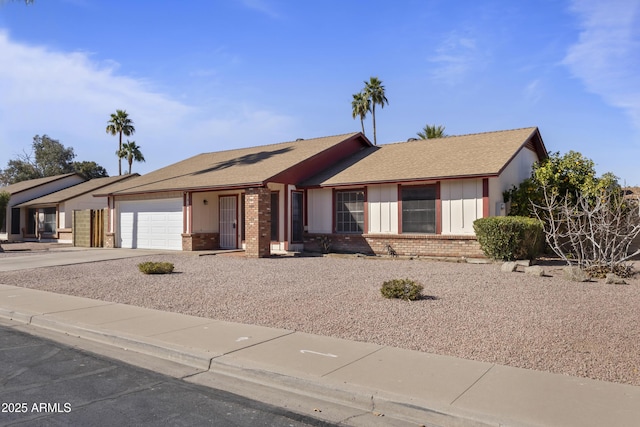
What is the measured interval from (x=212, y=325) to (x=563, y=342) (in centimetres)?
528

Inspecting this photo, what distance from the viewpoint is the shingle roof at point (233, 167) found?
20.3 meters

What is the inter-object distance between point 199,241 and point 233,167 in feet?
13.2

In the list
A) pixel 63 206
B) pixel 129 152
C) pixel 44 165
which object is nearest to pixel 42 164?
pixel 44 165

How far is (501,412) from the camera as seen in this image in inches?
181

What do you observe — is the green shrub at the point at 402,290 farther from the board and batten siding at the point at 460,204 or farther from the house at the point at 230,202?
the house at the point at 230,202

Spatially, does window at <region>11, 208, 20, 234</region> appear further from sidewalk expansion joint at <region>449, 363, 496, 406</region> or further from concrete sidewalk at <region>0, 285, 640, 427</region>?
sidewalk expansion joint at <region>449, 363, 496, 406</region>

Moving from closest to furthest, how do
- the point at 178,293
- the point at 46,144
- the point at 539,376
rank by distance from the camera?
the point at 539,376
the point at 178,293
the point at 46,144

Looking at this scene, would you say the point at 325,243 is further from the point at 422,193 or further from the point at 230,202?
the point at 230,202

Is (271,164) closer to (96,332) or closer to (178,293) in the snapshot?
(178,293)

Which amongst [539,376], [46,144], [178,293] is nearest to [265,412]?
[539,376]

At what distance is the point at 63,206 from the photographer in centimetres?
3306

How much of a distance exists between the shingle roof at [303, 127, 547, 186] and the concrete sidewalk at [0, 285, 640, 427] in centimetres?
1128

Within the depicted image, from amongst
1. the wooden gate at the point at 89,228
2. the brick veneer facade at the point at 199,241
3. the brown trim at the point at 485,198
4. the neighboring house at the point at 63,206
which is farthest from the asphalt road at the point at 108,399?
the neighboring house at the point at 63,206

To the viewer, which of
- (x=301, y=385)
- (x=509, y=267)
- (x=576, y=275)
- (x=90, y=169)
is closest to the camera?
(x=301, y=385)
